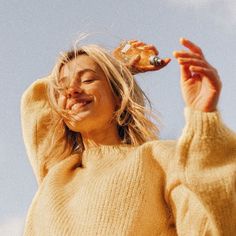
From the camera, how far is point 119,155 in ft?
10.9

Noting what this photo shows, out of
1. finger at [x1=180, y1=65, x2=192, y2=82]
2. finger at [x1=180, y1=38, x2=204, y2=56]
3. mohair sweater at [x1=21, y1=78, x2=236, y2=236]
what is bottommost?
mohair sweater at [x1=21, y1=78, x2=236, y2=236]

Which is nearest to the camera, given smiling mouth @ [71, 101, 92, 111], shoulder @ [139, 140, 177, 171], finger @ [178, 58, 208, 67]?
finger @ [178, 58, 208, 67]

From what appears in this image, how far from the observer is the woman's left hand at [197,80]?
105 inches

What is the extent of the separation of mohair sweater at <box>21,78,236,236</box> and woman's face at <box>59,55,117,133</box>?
0.47ft

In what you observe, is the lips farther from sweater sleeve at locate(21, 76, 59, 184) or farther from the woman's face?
sweater sleeve at locate(21, 76, 59, 184)

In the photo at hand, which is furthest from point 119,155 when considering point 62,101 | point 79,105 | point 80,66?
point 80,66

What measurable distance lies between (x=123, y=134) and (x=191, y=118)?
2.85 feet

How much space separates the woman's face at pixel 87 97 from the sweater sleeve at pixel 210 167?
712 millimetres

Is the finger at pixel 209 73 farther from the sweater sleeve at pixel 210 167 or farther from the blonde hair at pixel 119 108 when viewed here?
the blonde hair at pixel 119 108

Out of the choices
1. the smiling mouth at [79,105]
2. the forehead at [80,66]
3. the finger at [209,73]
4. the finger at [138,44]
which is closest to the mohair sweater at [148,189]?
the finger at [209,73]

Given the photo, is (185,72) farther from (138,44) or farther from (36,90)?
(36,90)

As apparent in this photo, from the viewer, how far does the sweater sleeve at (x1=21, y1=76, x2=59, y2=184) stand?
12.2ft

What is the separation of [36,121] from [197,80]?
135 centimetres

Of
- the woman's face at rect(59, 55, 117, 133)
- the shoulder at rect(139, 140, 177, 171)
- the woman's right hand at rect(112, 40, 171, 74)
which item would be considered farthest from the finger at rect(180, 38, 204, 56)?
the woman's face at rect(59, 55, 117, 133)
